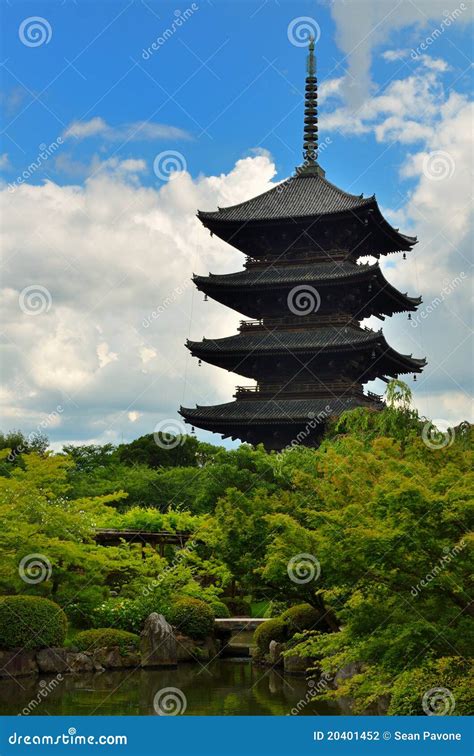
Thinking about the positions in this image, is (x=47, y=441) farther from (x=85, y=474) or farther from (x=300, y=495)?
(x=300, y=495)

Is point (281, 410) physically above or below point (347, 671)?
above

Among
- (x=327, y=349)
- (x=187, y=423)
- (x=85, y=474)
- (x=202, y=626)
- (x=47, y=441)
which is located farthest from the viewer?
(x=47, y=441)

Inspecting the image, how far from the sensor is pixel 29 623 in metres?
21.5

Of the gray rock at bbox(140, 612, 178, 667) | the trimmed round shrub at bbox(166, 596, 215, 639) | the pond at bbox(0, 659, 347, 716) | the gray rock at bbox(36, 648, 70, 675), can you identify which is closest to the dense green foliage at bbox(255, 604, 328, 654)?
the pond at bbox(0, 659, 347, 716)

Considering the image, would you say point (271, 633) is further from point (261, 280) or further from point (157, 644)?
point (261, 280)

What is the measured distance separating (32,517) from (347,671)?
8.50 m

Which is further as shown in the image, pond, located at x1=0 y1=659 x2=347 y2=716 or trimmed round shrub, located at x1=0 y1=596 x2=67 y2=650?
trimmed round shrub, located at x1=0 y1=596 x2=67 y2=650

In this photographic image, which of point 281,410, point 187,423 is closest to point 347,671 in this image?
point 281,410

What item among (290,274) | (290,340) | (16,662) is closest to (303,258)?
(290,274)

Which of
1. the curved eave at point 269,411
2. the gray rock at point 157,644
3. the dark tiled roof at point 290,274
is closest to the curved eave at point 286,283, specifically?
the dark tiled roof at point 290,274

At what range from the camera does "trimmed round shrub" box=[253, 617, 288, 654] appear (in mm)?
23297

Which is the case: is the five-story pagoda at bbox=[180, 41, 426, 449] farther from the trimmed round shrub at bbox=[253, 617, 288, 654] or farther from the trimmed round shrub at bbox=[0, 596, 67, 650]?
the trimmed round shrub at bbox=[0, 596, 67, 650]

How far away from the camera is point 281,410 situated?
3497cm

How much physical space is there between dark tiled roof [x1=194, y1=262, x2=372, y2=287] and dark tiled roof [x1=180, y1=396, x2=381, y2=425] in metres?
4.37
